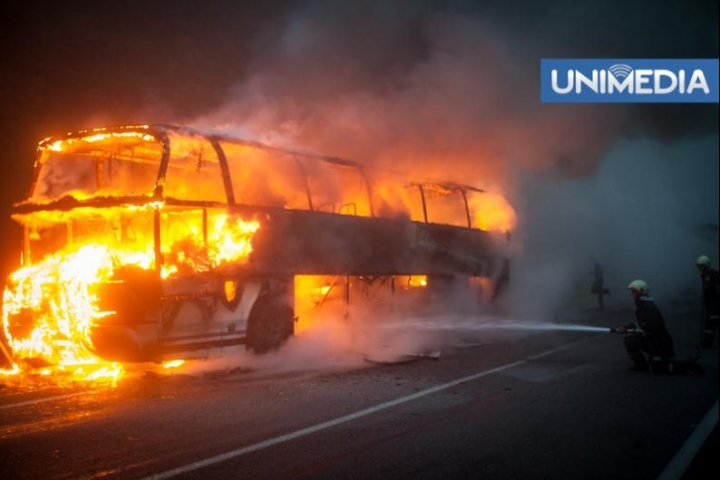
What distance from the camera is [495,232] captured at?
15.5m

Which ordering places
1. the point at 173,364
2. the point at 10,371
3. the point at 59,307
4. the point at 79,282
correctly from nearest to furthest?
the point at 79,282, the point at 59,307, the point at 10,371, the point at 173,364

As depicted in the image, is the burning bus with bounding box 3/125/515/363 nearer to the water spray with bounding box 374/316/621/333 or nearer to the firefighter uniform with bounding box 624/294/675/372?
the water spray with bounding box 374/316/621/333

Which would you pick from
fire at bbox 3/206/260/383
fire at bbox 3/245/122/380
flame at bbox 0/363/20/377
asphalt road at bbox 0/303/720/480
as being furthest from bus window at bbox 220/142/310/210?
flame at bbox 0/363/20/377

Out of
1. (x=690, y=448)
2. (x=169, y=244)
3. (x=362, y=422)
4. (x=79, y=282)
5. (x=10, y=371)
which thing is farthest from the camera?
(x=10, y=371)

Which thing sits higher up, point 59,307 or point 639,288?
point 639,288

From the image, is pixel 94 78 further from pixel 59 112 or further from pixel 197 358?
pixel 197 358

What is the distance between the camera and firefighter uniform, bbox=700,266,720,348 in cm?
1045

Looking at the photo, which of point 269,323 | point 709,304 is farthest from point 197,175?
point 709,304

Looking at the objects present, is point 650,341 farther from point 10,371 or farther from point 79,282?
point 10,371

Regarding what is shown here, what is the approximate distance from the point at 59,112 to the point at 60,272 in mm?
8133

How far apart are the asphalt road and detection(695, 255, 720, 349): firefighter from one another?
1.09 m

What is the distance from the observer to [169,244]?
319 inches

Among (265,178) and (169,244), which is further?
(265,178)

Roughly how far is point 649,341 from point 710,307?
2.47 m
